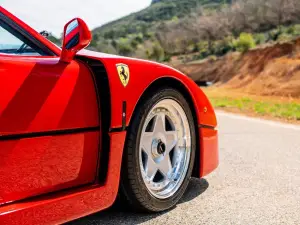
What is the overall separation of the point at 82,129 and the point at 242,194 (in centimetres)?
157

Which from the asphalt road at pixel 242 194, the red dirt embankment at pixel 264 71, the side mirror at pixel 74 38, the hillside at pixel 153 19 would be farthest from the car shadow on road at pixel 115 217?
the hillside at pixel 153 19

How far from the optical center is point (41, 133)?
2193 millimetres

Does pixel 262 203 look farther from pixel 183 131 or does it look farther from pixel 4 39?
pixel 4 39

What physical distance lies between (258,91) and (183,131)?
79.8ft

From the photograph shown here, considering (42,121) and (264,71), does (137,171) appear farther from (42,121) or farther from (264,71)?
(264,71)

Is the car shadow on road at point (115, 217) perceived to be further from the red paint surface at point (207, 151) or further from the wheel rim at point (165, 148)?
the red paint surface at point (207, 151)

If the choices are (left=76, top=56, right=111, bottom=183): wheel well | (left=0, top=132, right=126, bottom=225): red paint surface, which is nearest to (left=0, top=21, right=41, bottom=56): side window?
(left=76, top=56, right=111, bottom=183): wheel well

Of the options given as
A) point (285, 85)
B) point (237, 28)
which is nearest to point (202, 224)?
point (285, 85)

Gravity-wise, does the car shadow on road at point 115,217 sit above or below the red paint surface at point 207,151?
below

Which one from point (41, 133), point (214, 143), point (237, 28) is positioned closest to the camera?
point (41, 133)

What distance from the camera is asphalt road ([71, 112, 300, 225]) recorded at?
2855 mm

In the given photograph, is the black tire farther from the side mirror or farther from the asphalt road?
the side mirror

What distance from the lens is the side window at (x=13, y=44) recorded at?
238 cm

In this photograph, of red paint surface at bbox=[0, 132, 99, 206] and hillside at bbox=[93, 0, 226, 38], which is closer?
red paint surface at bbox=[0, 132, 99, 206]
